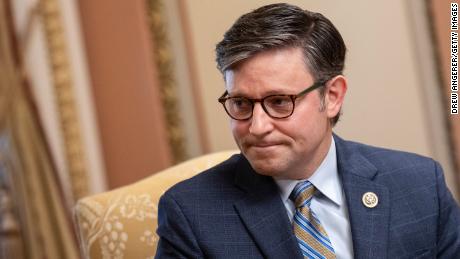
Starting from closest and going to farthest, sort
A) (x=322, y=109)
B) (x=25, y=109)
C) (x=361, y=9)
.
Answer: (x=322, y=109)
(x=361, y=9)
(x=25, y=109)

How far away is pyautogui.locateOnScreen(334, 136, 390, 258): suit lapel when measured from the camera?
1.69m

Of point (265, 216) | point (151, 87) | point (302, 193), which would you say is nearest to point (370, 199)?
point (302, 193)

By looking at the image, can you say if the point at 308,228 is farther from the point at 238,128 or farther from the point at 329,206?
the point at 238,128

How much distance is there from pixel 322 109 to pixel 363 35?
40.9 inches

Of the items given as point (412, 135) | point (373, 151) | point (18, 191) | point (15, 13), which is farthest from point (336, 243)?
point (15, 13)

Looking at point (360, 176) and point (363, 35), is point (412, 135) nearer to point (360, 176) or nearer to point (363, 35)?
point (363, 35)

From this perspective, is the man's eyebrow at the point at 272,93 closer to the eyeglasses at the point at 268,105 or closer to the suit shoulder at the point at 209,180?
the eyeglasses at the point at 268,105

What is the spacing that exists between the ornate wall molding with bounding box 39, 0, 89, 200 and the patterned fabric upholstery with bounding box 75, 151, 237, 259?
1.20 meters

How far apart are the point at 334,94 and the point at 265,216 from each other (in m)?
0.37

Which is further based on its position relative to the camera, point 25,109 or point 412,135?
point 25,109

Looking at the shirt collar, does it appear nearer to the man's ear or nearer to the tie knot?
the tie knot

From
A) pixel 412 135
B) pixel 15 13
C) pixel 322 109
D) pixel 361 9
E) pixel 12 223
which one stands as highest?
pixel 15 13

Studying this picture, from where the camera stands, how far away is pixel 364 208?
1742 mm

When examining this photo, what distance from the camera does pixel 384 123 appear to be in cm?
267
